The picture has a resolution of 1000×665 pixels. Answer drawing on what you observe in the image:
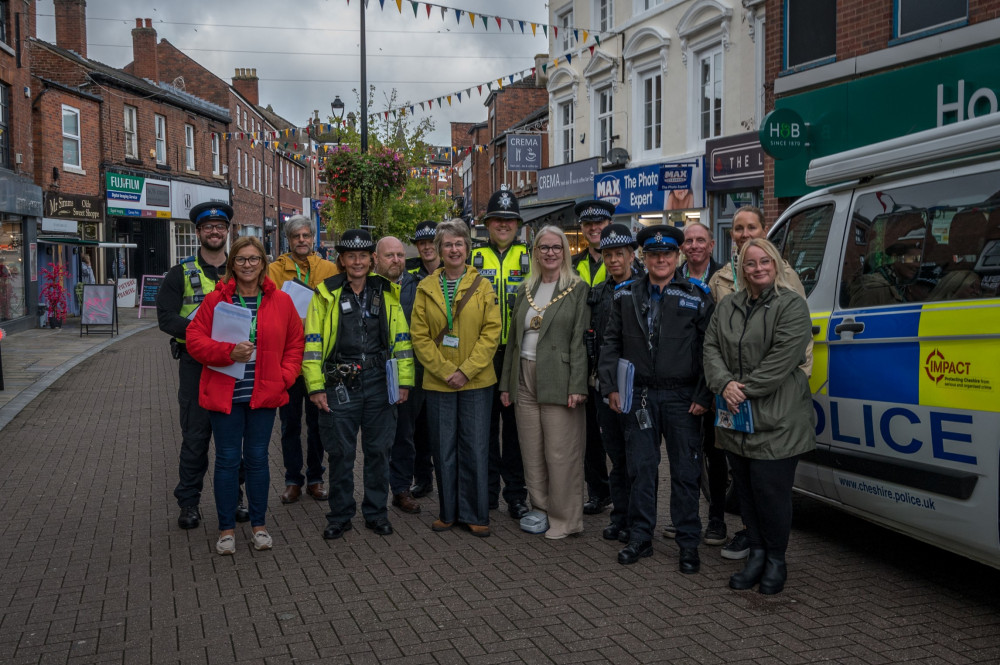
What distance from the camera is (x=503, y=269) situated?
6.42 m

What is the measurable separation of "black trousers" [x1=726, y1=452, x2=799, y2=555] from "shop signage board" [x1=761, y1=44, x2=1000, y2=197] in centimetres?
745

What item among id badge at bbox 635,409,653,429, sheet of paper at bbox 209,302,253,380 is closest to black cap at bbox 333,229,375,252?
sheet of paper at bbox 209,302,253,380

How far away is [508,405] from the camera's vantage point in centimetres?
589

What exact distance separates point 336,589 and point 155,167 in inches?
1212

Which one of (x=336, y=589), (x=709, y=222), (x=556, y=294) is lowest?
(x=336, y=589)

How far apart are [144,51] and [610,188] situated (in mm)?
23152

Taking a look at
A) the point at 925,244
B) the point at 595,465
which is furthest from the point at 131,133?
the point at 925,244

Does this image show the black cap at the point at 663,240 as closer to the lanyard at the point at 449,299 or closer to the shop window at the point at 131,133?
the lanyard at the point at 449,299

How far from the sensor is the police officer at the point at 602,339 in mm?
5566

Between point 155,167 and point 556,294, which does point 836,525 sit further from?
point 155,167

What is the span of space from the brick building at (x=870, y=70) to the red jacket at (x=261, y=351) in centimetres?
857

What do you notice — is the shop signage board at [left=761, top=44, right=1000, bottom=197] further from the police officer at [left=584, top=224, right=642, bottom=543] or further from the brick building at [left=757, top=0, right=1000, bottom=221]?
the police officer at [left=584, top=224, right=642, bottom=543]

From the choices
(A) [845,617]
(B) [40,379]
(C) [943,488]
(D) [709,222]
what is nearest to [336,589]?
(A) [845,617]

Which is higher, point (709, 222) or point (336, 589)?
point (709, 222)
